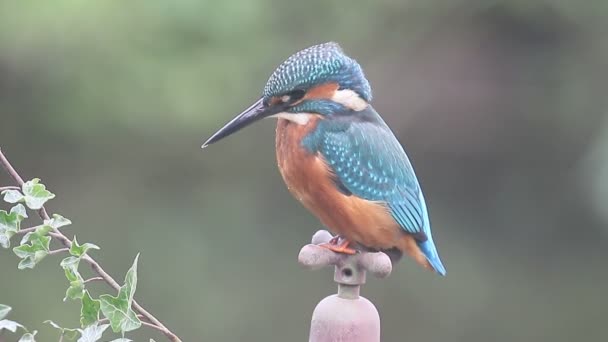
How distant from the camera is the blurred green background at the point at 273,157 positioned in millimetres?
4715

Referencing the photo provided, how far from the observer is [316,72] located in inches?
59.8

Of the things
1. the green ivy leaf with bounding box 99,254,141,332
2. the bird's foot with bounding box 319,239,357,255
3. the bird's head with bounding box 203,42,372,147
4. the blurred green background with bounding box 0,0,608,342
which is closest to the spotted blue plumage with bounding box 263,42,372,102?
the bird's head with bounding box 203,42,372,147

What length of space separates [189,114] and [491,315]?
1.74 m

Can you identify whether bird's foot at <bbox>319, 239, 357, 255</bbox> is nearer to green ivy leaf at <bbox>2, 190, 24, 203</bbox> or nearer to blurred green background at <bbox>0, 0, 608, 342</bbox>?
green ivy leaf at <bbox>2, 190, 24, 203</bbox>

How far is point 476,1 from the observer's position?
5.82 m

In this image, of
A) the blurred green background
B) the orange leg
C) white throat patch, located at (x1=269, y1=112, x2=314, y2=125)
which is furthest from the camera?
the blurred green background

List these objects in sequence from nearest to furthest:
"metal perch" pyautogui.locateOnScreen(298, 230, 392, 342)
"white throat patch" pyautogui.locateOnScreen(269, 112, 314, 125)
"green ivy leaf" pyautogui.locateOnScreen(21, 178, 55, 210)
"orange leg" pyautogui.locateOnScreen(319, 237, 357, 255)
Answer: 1. "green ivy leaf" pyautogui.locateOnScreen(21, 178, 55, 210)
2. "metal perch" pyautogui.locateOnScreen(298, 230, 392, 342)
3. "orange leg" pyautogui.locateOnScreen(319, 237, 357, 255)
4. "white throat patch" pyautogui.locateOnScreen(269, 112, 314, 125)

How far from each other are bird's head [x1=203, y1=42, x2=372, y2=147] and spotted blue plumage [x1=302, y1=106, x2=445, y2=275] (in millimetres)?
31

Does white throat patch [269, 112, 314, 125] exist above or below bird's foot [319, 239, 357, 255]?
above

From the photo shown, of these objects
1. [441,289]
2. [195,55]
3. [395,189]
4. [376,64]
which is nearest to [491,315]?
[441,289]

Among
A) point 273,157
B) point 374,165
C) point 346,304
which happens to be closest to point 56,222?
point 346,304

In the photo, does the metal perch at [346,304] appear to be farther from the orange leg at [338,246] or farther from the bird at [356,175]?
the bird at [356,175]

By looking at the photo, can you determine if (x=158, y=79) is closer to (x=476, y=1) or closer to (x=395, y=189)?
(x=476, y=1)

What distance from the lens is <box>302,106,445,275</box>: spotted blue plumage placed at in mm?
1618
